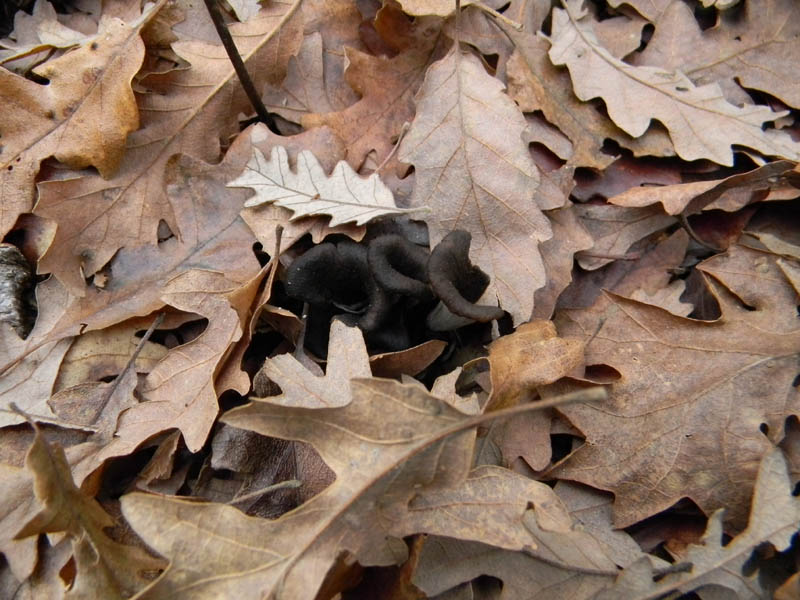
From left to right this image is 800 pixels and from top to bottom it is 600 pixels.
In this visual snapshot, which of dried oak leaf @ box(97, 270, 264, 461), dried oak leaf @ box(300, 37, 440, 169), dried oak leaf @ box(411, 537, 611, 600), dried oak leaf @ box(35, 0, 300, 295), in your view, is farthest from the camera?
dried oak leaf @ box(300, 37, 440, 169)

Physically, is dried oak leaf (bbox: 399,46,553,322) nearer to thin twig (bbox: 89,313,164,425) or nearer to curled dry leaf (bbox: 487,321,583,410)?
curled dry leaf (bbox: 487,321,583,410)

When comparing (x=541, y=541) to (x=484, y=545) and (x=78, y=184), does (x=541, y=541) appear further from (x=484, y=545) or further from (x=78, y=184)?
(x=78, y=184)

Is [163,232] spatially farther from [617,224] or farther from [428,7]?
[617,224]

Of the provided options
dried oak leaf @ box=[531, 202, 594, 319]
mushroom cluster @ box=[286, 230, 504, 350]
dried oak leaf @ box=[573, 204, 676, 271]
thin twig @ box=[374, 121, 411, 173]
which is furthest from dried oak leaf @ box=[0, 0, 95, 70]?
dried oak leaf @ box=[573, 204, 676, 271]

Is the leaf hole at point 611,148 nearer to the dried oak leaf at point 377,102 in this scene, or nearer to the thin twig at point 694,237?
the thin twig at point 694,237

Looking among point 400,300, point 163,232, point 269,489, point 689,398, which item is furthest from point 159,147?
point 689,398

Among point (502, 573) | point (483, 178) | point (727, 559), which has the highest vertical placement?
point (483, 178)
